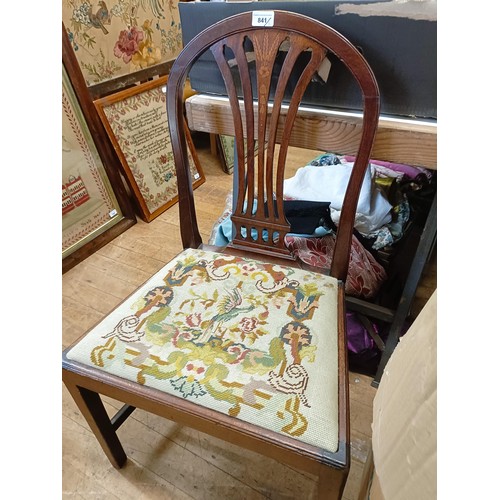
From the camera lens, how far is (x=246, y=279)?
0.85m

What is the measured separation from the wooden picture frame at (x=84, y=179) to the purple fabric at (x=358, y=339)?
1255 millimetres

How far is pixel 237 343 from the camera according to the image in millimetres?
710

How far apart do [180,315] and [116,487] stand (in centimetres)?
57

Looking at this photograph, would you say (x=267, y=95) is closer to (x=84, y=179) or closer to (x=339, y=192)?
(x=339, y=192)

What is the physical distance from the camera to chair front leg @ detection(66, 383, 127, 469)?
2.62 feet

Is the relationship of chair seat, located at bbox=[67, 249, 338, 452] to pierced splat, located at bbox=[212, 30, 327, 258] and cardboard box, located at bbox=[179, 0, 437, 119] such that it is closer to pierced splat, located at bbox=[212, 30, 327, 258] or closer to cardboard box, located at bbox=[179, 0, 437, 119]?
pierced splat, located at bbox=[212, 30, 327, 258]

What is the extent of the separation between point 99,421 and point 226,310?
0.42m

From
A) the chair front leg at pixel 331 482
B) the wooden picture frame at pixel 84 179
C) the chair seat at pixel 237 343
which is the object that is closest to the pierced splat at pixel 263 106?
the chair seat at pixel 237 343

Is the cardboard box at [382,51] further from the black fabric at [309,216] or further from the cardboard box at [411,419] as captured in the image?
the cardboard box at [411,419]

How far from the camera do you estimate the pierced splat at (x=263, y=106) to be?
729 mm

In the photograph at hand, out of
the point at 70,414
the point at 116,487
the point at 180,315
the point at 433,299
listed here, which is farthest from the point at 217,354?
the point at 70,414

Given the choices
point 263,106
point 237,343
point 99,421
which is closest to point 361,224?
point 263,106
